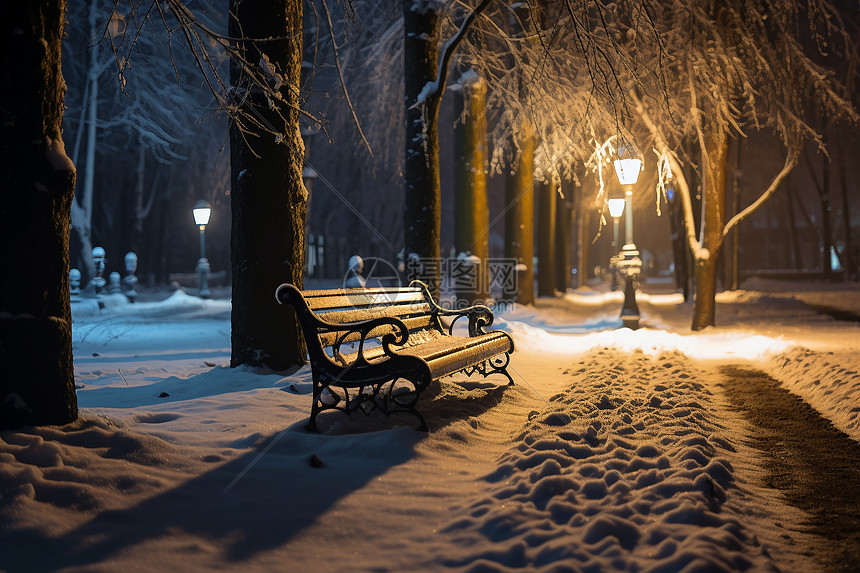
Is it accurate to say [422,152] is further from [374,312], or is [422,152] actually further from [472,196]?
[472,196]

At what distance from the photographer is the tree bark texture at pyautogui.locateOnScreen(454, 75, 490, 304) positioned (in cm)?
1457

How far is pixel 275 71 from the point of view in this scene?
6.58 meters

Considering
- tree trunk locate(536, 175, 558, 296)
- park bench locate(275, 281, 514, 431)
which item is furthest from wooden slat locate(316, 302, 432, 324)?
tree trunk locate(536, 175, 558, 296)

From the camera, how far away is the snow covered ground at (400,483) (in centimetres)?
298

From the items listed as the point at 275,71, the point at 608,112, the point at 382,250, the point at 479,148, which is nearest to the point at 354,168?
the point at 382,250

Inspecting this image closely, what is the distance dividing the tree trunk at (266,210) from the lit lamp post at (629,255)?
696cm

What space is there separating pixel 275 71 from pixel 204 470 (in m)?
3.93

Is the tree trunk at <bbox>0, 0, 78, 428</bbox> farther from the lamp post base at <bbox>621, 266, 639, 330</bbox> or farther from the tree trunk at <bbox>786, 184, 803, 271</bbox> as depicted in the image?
the tree trunk at <bbox>786, 184, 803, 271</bbox>

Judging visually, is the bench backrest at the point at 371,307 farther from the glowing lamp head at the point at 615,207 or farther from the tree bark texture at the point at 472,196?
the glowing lamp head at the point at 615,207

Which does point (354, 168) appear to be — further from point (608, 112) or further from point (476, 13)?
point (476, 13)

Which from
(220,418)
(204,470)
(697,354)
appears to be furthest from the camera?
(697,354)

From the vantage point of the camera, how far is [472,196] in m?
14.8

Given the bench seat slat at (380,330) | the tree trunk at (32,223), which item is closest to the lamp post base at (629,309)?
the bench seat slat at (380,330)

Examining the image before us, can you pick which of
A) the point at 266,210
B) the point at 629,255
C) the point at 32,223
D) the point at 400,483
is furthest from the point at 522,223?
the point at 32,223
